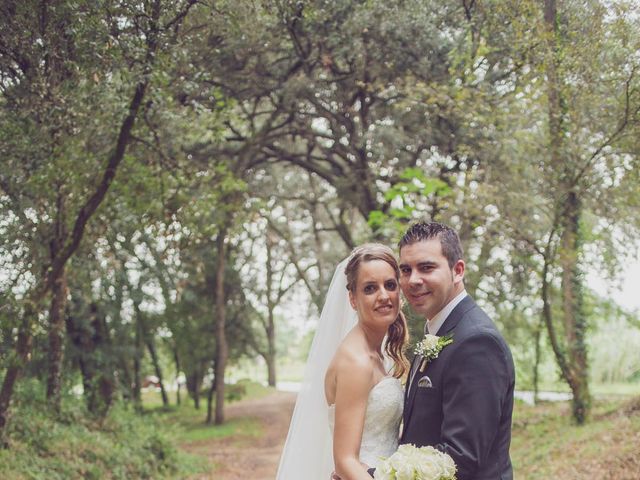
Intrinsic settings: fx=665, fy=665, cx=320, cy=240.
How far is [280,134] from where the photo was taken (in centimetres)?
1627

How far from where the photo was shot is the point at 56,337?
12008 millimetres

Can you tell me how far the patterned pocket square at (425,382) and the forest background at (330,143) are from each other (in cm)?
501

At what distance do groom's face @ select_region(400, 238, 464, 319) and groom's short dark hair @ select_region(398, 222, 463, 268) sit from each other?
2cm

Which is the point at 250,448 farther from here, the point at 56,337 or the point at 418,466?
the point at 418,466

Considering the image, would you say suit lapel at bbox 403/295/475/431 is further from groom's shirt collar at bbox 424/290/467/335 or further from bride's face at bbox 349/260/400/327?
bride's face at bbox 349/260/400/327

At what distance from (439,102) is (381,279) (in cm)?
788

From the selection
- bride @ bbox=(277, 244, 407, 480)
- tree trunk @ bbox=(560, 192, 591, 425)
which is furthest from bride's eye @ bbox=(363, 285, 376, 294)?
tree trunk @ bbox=(560, 192, 591, 425)

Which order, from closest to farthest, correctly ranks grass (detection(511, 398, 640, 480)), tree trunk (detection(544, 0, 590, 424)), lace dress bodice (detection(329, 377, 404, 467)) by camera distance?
lace dress bodice (detection(329, 377, 404, 467)) < grass (detection(511, 398, 640, 480)) < tree trunk (detection(544, 0, 590, 424))

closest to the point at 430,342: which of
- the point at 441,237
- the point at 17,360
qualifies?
the point at 441,237

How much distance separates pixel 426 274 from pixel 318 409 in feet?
4.89

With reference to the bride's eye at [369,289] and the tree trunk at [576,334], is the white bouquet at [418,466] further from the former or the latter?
the tree trunk at [576,334]

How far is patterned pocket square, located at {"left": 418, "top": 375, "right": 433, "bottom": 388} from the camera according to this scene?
300 centimetres

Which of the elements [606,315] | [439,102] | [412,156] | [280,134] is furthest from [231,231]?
[606,315]

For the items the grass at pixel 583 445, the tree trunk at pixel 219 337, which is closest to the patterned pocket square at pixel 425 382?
the grass at pixel 583 445
